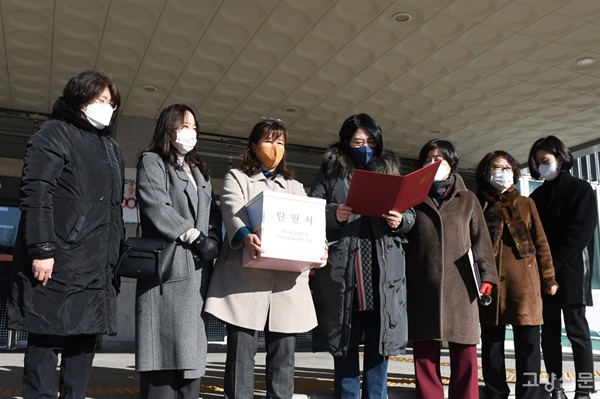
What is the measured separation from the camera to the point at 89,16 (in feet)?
22.4

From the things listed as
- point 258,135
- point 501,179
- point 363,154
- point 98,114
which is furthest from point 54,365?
point 501,179

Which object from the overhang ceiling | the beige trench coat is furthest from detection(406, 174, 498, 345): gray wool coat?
the overhang ceiling

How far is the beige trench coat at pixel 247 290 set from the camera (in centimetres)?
291

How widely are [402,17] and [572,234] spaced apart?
3.65 m

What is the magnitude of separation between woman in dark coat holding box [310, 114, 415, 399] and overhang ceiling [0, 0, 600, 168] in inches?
155

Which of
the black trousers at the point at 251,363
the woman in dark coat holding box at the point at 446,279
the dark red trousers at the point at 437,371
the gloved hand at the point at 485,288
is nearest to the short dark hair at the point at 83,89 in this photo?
the black trousers at the point at 251,363

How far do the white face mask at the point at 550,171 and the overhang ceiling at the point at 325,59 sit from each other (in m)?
2.91

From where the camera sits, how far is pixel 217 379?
4.65m

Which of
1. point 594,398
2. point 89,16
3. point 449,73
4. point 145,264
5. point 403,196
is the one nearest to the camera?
point 145,264

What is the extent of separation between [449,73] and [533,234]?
483 cm

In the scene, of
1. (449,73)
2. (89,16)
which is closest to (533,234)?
(449,73)

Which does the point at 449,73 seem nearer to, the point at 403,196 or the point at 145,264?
the point at 403,196

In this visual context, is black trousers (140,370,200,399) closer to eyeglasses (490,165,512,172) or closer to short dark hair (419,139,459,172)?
short dark hair (419,139,459,172)

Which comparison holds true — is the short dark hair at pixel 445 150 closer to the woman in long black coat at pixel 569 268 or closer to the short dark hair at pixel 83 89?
the woman in long black coat at pixel 569 268
